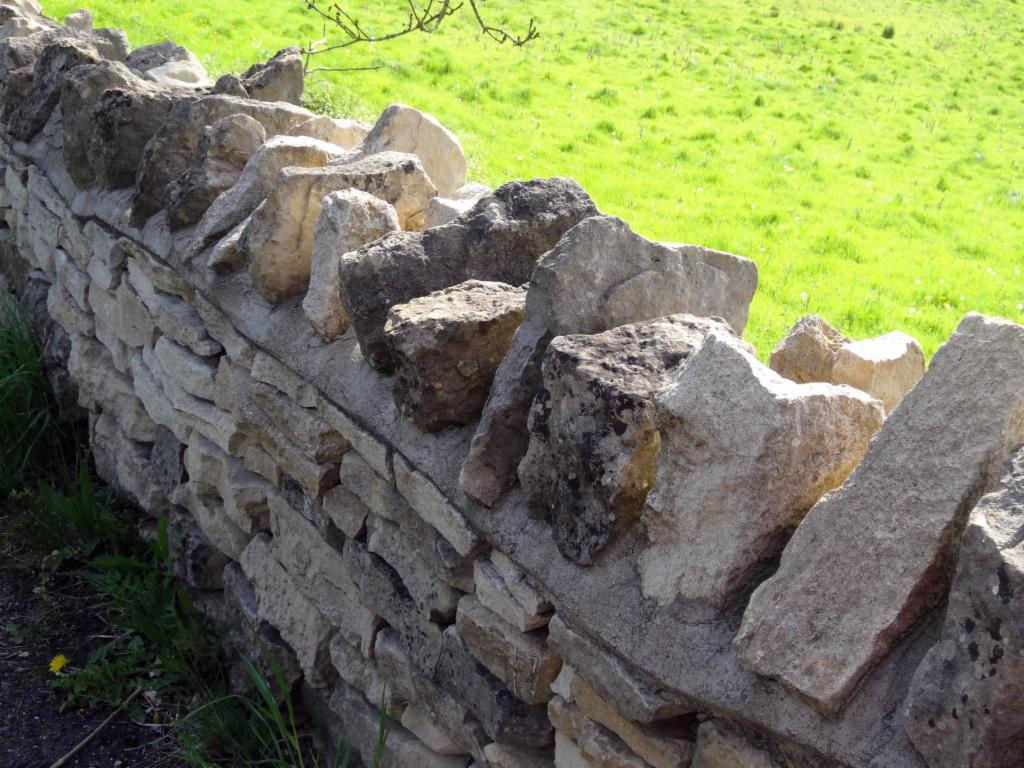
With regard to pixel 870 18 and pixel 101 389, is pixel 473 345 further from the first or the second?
pixel 870 18

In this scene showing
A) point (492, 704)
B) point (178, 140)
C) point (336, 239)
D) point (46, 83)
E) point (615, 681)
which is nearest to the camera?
point (615, 681)

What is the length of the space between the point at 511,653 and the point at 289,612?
104 cm

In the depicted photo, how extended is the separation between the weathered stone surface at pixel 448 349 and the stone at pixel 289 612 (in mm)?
842

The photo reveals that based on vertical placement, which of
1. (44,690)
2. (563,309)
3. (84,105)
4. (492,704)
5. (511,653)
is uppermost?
(563,309)

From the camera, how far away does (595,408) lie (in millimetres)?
1795

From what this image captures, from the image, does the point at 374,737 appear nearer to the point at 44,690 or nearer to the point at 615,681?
the point at 615,681

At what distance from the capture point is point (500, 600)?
6.65 feet

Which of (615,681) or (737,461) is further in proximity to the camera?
(615,681)

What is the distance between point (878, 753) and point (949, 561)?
0.29 m

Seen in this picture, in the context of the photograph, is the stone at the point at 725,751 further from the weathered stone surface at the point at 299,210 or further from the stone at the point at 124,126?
the stone at the point at 124,126

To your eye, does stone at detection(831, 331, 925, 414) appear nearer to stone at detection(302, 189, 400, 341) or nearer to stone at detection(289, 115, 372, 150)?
stone at detection(302, 189, 400, 341)

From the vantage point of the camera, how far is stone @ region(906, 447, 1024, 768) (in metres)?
1.33

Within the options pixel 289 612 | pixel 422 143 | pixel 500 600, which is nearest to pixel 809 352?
pixel 500 600

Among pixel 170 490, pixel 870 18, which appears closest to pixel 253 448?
pixel 170 490
